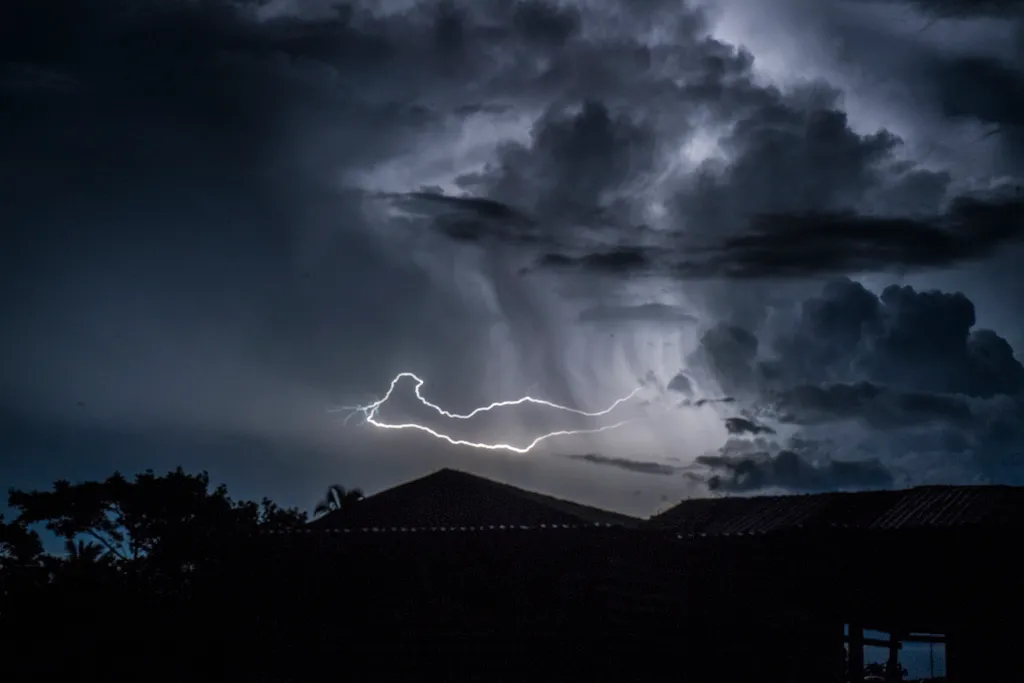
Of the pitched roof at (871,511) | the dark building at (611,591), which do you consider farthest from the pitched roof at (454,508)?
the pitched roof at (871,511)

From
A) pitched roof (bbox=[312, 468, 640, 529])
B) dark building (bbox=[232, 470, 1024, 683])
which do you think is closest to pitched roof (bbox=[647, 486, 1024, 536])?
dark building (bbox=[232, 470, 1024, 683])

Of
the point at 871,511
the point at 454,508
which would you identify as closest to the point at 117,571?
the point at 454,508

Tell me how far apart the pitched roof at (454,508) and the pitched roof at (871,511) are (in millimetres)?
2928

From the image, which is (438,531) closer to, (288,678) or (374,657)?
(374,657)

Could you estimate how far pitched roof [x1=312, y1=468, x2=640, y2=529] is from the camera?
56.2ft

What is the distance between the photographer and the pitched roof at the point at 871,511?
62.6ft

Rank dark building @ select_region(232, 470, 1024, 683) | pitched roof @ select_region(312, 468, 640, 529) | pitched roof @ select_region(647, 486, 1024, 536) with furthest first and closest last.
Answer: pitched roof @ select_region(647, 486, 1024, 536)
pitched roof @ select_region(312, 468, 640, 529)
dark building @ select_region(232, 470, 1024, 683)

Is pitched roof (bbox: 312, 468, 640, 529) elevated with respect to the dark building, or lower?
elevated

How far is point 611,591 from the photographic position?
54.9 ft

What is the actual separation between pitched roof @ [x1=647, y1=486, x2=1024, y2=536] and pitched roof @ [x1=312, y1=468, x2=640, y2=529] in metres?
2.93

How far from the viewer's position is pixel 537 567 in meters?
16.6

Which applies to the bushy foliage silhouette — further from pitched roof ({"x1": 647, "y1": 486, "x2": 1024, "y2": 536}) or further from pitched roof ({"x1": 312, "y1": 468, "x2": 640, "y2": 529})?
pitched roof ({"x1": 647, "y1": 486, "x2": 1024, "y2": 536})

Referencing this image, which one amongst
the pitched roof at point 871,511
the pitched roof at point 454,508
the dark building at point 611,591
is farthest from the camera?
the pitched roof at point 871,511

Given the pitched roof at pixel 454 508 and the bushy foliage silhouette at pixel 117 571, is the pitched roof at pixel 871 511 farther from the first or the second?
the bushy foliage silhouette at pixel 117 571
